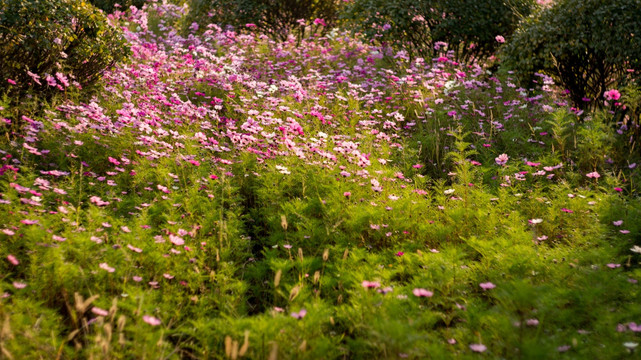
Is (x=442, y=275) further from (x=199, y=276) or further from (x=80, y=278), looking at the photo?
(x=80, y=278)

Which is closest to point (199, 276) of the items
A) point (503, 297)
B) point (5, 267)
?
point (5, 267)

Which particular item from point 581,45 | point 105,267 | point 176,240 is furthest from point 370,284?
point 581,45

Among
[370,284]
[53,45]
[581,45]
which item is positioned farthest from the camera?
[581,45]

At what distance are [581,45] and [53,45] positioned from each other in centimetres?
598

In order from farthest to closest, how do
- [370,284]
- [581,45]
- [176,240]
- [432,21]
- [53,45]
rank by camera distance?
1. [432,21]
2. [581,45]
3. [53,45]
4. [176,240]
5. [370,284]

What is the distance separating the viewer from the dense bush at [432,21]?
28.1ft

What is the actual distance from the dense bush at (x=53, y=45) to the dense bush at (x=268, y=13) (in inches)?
215

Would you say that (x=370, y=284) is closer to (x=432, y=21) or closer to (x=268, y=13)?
(x=432, y=21)

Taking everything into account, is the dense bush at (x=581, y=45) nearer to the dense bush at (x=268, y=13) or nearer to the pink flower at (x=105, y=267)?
the dense bush at (x=268, y=13)

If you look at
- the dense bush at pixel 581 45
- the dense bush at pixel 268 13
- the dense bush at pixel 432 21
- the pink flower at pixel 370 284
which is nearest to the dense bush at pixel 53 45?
the pink flower at pixel 370 284

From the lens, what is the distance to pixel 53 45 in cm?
496

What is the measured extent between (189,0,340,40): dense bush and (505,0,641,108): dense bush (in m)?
4.78

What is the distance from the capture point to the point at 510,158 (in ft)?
17.8

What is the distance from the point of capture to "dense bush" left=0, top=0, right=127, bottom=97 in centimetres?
472
